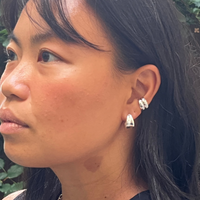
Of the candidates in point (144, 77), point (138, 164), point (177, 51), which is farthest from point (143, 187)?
point (177, 51)

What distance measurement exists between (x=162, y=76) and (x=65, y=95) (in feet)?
1.19

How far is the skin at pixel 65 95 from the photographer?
830 mm

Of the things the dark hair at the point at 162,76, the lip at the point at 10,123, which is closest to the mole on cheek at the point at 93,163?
the dark hair at the point at 162,76

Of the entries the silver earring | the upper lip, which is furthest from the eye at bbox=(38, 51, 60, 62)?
the silver earring

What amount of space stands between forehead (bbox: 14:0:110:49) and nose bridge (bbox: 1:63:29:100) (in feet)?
0.39

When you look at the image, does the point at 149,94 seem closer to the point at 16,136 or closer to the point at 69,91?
the point at 69,91

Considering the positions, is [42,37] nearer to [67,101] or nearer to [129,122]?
[67,101]

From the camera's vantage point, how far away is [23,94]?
0.82 metres

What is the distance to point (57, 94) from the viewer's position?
32.5 inches

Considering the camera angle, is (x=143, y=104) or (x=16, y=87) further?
(x=143, y=104)

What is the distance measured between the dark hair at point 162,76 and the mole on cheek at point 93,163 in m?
0.14

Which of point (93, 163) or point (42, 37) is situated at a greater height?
point (42, 37)

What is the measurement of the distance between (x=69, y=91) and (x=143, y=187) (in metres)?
0.47

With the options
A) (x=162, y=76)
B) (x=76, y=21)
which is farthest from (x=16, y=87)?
(x=162, y=76)
